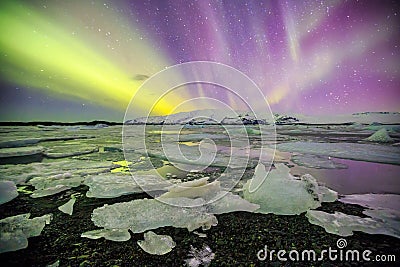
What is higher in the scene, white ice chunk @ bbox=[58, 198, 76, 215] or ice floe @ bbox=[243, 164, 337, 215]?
ice floe @ bbox=[243, 164, 337, 215]

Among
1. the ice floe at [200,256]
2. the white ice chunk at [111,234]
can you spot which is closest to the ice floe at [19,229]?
the white ice chunk at [111,234]

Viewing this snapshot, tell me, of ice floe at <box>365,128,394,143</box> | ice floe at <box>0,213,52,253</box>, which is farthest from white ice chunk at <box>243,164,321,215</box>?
ice floe at <box>365,128,394,143</box>

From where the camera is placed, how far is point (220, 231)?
254cm

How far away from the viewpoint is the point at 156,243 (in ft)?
7.49

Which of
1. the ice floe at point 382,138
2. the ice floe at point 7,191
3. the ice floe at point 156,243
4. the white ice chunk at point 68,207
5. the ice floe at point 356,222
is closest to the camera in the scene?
the ice floe at point 156,243

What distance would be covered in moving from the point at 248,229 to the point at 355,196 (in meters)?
2.37

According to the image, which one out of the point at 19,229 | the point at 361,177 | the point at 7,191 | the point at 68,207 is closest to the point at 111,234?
the point at 19,229

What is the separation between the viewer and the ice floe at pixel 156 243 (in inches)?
86.0

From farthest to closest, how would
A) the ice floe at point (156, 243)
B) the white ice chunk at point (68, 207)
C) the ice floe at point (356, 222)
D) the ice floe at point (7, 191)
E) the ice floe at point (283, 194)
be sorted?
the ice floe at point (7, 191) < the ice floe at point (283, 194) < the white ice chunk at point (68, 207) < the ice floe at point (356, 222) < the ice floe at point (156, 243)

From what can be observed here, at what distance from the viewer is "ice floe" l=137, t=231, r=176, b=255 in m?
2.19

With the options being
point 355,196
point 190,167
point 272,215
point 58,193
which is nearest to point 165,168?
point 190,167

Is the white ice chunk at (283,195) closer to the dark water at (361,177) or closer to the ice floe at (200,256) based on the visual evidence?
the dark water at (361,177)

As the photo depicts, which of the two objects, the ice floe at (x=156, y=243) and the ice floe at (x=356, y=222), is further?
the ice floe at (x=356, y=222)

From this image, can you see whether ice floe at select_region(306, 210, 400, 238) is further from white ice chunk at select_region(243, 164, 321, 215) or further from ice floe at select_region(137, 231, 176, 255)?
ice floe at select_region(137, 231, 176, 255)
